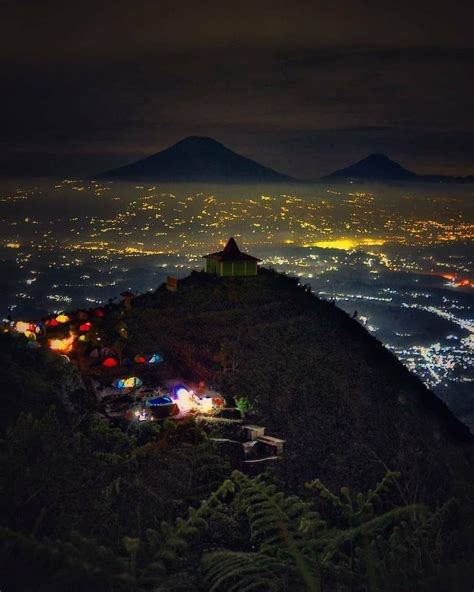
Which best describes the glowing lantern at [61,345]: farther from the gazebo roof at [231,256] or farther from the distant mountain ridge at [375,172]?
the distant mountain ridge at [375,172]

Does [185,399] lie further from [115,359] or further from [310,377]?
[310,377]

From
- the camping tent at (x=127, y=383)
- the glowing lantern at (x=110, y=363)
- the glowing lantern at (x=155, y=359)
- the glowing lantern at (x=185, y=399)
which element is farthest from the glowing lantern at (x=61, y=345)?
the glowing lantern at (x=185, y=399)

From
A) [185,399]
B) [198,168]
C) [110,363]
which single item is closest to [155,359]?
[110,363]

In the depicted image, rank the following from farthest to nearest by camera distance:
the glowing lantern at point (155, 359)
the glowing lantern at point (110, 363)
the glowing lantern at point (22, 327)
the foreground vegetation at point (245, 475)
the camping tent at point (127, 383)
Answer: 1. the glowing lantern at point (22, 327)
2. the glowing lantern at point (155, 359)
3. the glowing lantern at point (110, 363)
4. the camping tent at point (127, 383)
5. the foreground vegetation at point (245, 475)

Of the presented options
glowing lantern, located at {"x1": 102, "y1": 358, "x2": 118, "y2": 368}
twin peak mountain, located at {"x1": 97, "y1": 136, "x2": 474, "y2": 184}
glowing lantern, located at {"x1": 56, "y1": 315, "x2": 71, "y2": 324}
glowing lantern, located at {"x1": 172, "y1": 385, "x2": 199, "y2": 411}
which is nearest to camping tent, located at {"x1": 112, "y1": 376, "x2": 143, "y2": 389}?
glowing lantern, located at {"x1": 172, "y1": 385, "x2": 199, "y2": 411}

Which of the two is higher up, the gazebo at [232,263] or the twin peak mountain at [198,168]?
the twin peak mountain at [198,168]

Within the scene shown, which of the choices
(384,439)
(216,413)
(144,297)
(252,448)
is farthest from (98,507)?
(144,297)
